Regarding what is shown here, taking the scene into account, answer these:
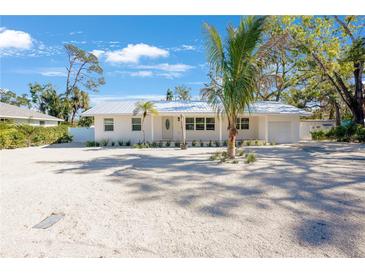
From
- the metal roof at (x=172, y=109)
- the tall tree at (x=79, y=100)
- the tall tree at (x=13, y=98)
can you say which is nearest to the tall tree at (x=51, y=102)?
the tall tree at (x=79, y=100)

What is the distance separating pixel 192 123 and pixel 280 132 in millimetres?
7389

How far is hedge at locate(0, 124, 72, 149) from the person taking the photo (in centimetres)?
1583

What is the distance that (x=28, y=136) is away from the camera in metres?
17.8

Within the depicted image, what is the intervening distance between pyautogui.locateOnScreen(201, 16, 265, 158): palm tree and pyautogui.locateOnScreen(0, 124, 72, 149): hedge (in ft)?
49.5

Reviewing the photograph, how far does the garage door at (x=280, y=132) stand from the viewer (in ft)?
61.6

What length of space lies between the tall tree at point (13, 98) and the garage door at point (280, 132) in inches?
1761

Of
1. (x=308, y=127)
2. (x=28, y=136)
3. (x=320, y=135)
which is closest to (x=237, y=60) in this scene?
(x=28, y=136)

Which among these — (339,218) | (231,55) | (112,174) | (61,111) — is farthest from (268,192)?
(61,111)

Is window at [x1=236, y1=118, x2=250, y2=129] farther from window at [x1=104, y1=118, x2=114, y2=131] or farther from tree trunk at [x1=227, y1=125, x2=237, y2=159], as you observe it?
window at [x1=104, y1=118, x2=114, y2=131]

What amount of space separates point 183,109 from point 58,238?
614 inches

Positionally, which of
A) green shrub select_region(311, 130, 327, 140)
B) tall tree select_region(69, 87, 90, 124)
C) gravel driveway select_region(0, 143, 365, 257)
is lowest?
gravel driveway select_region(0, 143, 365, 257)

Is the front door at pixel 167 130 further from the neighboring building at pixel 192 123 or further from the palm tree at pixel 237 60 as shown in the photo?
the palm tree at pixel 237 60

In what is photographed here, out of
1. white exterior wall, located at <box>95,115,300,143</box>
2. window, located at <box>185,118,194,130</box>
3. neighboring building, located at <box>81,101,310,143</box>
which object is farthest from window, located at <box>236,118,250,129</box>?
window, located at <box>185,118,194,130</box>

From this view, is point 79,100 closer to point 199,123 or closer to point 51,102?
point 51,102
